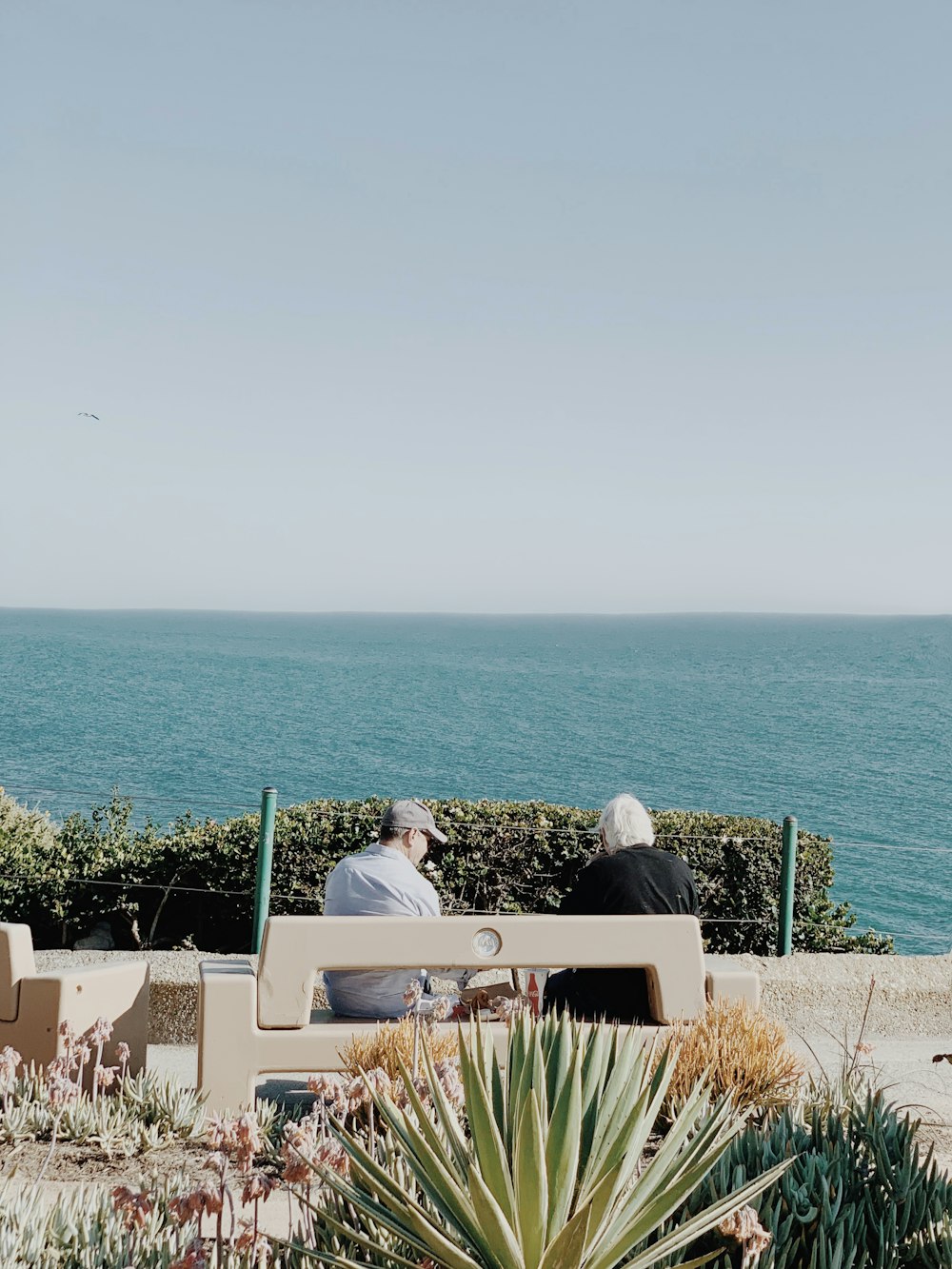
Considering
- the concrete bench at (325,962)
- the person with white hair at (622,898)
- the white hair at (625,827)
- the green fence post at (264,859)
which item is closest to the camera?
the concrete bench at (325,962)

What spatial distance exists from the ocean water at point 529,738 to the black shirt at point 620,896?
1730 cm

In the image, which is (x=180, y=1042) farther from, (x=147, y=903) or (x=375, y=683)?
(x=375, y=683)

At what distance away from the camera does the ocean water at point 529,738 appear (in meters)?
53.8

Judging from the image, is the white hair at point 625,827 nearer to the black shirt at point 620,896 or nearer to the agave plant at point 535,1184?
the black shirt at point 620,896

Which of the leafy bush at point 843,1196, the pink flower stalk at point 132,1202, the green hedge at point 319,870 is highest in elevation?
the pink flower stalk at point 132,1202

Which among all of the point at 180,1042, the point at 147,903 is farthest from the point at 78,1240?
→ the point at 147,903

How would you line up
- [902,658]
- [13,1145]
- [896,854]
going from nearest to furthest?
[13,1145] < [896,854] < [902,658]

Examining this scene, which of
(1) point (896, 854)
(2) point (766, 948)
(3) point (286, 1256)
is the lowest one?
(1) point (896, 854)

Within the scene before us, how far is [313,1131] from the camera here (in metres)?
2.81

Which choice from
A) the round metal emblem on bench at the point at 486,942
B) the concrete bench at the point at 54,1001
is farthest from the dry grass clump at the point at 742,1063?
the concrete bench at the point at 54,1001

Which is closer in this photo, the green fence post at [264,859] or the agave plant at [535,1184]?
the agave plant at [535,1184]

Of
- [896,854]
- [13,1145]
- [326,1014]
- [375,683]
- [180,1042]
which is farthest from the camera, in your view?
[375,683]

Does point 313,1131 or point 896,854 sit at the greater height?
point 313,1131

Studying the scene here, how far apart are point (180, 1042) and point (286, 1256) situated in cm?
357
